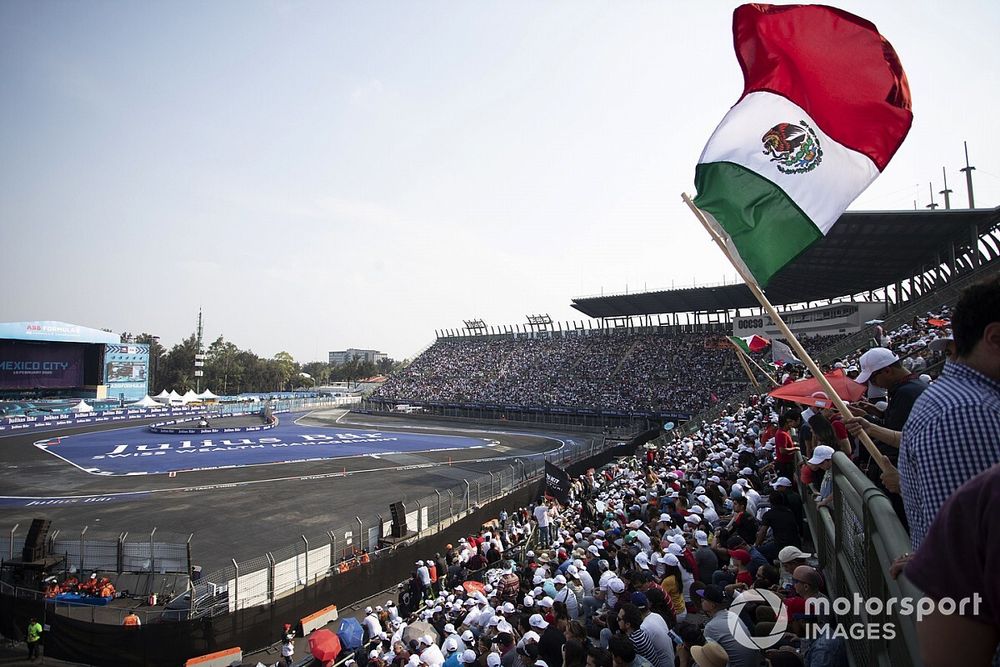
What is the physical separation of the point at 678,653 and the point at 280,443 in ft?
128

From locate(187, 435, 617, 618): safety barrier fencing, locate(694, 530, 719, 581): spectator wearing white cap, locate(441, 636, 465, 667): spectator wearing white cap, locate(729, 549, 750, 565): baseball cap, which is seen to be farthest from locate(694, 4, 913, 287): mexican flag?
locate(187, 435, 617, 618): safety barrier fencing

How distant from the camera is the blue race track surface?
30359 millimetres

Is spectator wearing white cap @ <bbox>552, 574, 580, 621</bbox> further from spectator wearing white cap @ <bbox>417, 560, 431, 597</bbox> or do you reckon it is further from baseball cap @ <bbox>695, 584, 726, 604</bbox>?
spectator wearing white cap @ <bbox>417, 560, 431, 597</bbox>

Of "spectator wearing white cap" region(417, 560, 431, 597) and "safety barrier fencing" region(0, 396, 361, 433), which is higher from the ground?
"safety barrier fencing" region(0, 396, 361, 433)

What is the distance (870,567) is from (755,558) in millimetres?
4180

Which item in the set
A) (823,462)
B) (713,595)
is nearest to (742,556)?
(713,595)

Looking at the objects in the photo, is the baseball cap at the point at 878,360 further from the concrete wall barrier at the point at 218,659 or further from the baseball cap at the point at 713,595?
the concrete wall barrier at the point at 218,659

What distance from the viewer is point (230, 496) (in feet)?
74.1

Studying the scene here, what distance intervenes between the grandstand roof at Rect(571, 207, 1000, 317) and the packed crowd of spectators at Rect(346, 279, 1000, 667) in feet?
46.8

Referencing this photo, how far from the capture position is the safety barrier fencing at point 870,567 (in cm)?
213

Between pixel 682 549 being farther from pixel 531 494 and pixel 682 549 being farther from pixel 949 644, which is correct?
pixel 531 494

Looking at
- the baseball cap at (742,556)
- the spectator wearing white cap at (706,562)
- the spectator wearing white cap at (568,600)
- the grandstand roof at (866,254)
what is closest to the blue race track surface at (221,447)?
the grandstand roof at (866,254)

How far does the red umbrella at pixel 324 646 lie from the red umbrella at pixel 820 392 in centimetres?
845

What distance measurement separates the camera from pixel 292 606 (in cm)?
1197
